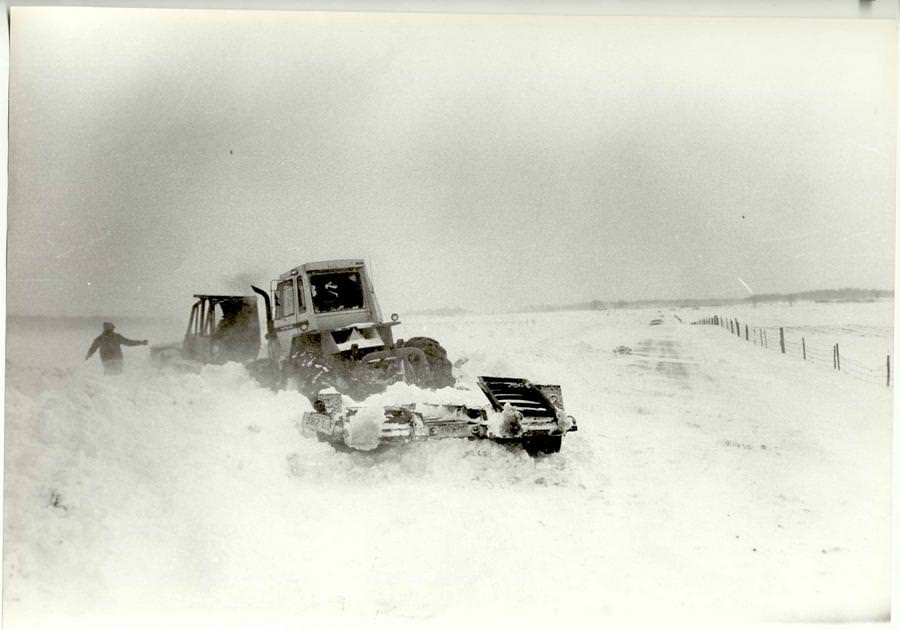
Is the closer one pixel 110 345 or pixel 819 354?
pixel 110 345

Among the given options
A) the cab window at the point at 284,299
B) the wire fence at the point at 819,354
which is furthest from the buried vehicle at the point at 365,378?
the wire fence at the point at 819,354

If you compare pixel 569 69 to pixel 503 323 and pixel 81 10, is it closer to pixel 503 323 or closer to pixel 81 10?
pixel 503 323

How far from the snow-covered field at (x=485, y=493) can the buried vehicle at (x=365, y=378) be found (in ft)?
0.15

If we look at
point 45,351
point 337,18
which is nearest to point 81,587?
point 45,351

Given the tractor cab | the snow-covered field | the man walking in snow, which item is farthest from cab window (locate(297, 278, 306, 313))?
the man walking in snow

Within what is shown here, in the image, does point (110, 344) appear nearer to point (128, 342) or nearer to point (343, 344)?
point (128, 342)

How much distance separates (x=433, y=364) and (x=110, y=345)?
867mm

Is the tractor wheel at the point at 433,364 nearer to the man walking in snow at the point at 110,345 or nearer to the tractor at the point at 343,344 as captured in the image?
the tractor at the point at 343,344

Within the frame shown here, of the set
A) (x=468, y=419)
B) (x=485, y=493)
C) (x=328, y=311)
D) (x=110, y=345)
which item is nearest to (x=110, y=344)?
(x=110, y=345)

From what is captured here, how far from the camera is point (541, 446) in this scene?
1.94 metres

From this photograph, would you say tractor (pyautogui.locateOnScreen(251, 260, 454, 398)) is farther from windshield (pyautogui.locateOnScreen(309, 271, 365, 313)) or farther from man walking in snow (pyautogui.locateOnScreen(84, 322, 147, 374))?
man walking in snow (pyautogui.locateOnScreen(84, 322, 147, 374))

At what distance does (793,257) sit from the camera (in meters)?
1.99

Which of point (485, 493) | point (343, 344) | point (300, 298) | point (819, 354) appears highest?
point (300, 298)

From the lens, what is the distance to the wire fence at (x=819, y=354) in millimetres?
1961
